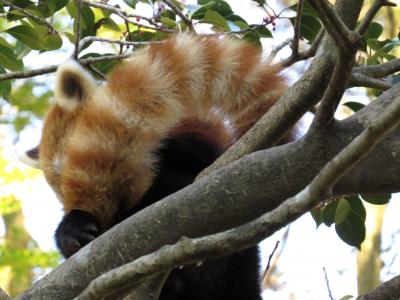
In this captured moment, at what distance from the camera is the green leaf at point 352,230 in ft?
10.7

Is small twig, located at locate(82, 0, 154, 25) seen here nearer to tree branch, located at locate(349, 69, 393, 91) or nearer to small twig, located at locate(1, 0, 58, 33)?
small twig, located at locate(1, 0, 58, 33)

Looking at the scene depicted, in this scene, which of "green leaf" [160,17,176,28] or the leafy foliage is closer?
the leafy foliage

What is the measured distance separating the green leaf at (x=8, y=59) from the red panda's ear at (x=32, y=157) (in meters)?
0.51

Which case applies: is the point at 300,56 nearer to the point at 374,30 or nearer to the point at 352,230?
the point at 374,30

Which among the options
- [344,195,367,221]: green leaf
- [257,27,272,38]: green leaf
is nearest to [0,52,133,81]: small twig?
[257,27,272,38]: green leaf

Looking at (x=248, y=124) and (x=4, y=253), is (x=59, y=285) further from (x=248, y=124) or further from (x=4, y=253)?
(x=4, y=253)

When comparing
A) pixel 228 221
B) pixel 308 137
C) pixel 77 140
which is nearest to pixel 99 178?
pixel 77 140

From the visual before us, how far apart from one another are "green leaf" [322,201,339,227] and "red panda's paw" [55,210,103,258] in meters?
1.03

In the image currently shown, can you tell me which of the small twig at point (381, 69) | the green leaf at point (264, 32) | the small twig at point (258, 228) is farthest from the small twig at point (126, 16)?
the small twig at point (258, 228)

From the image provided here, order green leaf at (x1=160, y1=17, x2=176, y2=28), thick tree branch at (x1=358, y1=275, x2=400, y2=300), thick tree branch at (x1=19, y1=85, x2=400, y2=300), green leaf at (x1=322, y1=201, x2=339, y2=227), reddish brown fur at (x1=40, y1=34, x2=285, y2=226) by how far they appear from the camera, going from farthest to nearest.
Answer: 1. green leaf at (x1=160, y1=17, x2=176, y2=28)
2. green leaf at (x1=322, y1=201, x2=339, y2=227)
3. reddish brown fur at (x1=40, y1=34, x2=285, y2=226)
4. thick tree branch at (x1=358, y1=275, x2=400, y2=300)
5. thick tree branch at (x1=19, y1=85, x2=400, y2=300)

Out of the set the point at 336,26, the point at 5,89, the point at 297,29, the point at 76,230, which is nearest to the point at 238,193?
the point at 336,26

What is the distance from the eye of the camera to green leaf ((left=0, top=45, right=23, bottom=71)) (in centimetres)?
360

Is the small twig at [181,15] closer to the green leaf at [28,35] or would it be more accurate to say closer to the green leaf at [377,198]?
the green leaf at [28,35]

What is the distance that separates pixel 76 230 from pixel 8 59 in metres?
1.11
